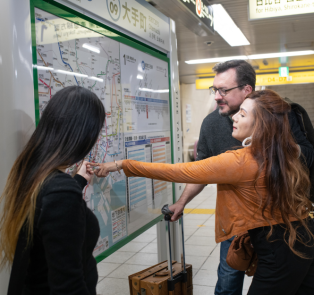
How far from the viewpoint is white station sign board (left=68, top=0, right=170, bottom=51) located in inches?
78.2

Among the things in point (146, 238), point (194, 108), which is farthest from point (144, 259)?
point (194, 108)

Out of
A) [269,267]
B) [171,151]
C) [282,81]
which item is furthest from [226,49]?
[269,267]

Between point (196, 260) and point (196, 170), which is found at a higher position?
point (196, 170)

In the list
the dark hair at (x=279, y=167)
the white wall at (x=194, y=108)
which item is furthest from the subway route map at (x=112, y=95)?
the white wall at (x=194, y=108)

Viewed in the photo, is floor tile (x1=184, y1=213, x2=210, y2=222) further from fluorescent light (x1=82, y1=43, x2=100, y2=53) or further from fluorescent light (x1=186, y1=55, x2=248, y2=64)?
fluorescent light (x1=186, y1=55, x2=248, y2=64)

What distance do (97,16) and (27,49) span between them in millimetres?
638

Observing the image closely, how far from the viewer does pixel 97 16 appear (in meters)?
1.99

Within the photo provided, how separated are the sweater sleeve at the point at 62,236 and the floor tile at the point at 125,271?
3.01 metres

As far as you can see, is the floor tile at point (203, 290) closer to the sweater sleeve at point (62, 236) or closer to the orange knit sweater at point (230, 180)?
the orange knit sweater at point (230, 180)

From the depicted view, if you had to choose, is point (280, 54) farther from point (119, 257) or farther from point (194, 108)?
point (119, 257)

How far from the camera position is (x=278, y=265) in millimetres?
1646

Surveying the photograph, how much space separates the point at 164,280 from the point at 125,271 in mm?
2043

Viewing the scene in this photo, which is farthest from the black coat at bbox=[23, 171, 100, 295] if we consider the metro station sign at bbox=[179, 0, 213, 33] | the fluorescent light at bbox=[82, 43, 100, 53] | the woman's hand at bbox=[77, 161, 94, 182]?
the metro station sign at bbox=[179, 0, 213, 33]

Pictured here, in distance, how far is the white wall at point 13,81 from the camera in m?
1.41
